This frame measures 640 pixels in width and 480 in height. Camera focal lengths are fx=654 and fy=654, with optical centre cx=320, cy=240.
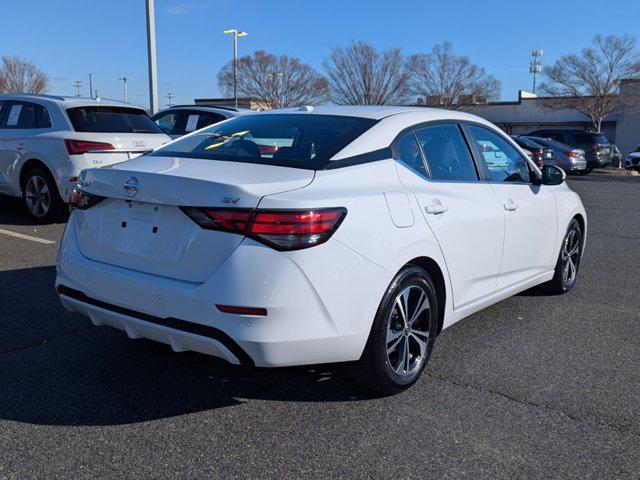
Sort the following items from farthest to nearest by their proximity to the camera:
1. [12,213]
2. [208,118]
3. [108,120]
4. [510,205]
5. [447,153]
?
[208,118], [12,213], [108,120], [510,205], [447,153]

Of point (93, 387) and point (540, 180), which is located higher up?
point (540, 180)

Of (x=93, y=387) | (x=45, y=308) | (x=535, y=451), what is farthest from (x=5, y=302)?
(x=535, y=451)

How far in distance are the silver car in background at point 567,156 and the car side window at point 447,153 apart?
2089 centimetres

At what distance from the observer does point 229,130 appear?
4.19 metres

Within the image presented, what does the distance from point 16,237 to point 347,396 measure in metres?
5.68

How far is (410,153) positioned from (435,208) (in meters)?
0.38

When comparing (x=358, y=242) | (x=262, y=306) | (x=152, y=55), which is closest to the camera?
(x=262, y=306)

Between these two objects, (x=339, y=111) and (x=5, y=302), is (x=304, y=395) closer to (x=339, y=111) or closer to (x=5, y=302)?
(x=339, y=111)

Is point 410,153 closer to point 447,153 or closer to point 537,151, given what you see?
point 447,153

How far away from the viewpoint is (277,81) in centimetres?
4969

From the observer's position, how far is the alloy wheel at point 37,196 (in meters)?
8.59

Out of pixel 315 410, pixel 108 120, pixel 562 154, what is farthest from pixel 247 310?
pixel 562 154

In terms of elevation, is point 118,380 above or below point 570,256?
below

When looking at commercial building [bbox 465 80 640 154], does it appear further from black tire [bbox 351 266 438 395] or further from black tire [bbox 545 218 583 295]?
black tire [bbox 351 266 438 395]
